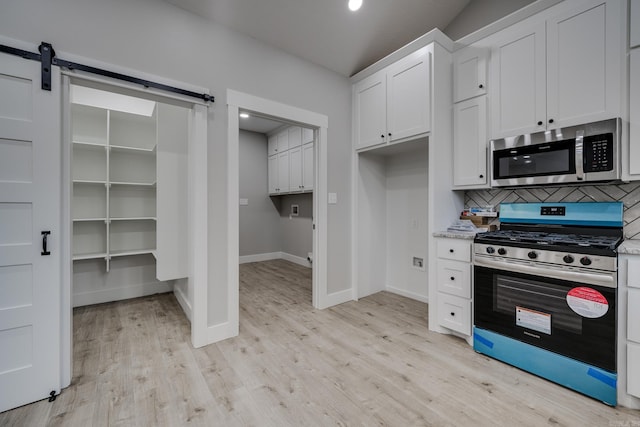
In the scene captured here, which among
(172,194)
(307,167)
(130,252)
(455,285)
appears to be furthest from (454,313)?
(130,252)

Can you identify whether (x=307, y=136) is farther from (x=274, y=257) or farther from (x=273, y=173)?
(x=274, y=257)

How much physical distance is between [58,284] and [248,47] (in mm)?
2447

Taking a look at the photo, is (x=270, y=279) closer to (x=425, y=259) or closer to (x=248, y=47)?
(x=425, y=259)

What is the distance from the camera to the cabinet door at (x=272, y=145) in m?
5.80

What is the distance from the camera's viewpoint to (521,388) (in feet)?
5.87

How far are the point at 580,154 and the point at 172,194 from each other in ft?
11.9

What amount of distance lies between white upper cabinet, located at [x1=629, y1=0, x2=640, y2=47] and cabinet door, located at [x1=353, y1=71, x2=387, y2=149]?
1820 millimetres

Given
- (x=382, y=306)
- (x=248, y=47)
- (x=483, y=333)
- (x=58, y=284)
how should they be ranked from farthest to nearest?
(x=382, y=306) → (x=248, y=47) → (x=483, y=333) → (x=58, y=284)

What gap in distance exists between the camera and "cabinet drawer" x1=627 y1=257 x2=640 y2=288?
5.11ft

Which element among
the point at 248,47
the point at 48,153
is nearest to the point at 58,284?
the point at 48,153

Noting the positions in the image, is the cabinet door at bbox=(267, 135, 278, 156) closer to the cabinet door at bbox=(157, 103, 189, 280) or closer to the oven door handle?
the cabinet door at bbox=(157, 103, 189, 280)

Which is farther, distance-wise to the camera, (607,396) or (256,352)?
(256,352)

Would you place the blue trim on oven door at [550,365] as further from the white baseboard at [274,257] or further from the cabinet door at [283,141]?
the cabinet door at [283,141]

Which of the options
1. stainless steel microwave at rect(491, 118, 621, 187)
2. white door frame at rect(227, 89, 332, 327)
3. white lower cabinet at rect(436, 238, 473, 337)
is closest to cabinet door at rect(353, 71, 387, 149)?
white door frame at rect(227, 89, 332, 327)
